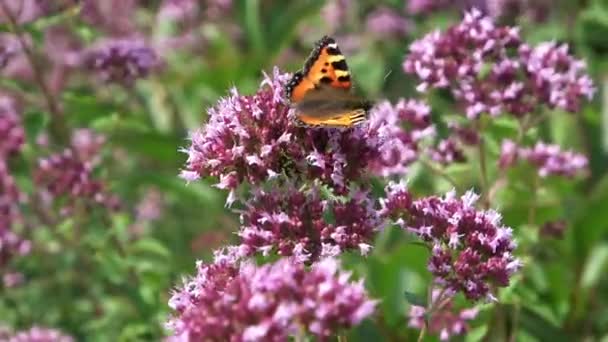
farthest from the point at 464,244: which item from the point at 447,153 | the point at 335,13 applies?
the point at 335,13

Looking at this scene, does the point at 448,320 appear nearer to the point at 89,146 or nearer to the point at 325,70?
the point at 325,70

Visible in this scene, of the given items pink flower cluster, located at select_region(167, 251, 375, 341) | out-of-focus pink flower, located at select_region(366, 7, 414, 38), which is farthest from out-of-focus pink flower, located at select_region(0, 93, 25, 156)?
out-of-focus pink flower, located at select_region(366, 7, 414, 38)

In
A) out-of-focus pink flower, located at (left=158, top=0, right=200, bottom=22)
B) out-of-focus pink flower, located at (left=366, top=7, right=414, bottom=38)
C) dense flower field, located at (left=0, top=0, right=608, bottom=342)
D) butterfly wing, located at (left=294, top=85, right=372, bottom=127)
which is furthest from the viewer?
out-of-focus pink flower, located at (left=158, top=0, right=200, bottom=22)

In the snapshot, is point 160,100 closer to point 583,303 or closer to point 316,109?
point 583,303

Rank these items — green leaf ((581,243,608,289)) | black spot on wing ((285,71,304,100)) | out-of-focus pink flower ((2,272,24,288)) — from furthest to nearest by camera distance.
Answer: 1. green leaf ((581,243,608,289))
2. out-of-focus pink flower ((2,272,24,288))
3. black spot on wing ((285,71,304,100))

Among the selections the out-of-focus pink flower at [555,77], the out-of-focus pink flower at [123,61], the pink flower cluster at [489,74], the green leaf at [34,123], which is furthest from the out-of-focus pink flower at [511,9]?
the green leaf at [34,123]

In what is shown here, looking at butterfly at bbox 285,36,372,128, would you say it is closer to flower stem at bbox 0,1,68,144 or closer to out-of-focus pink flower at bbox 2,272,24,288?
flower stem at bbox 0,1,68,144
